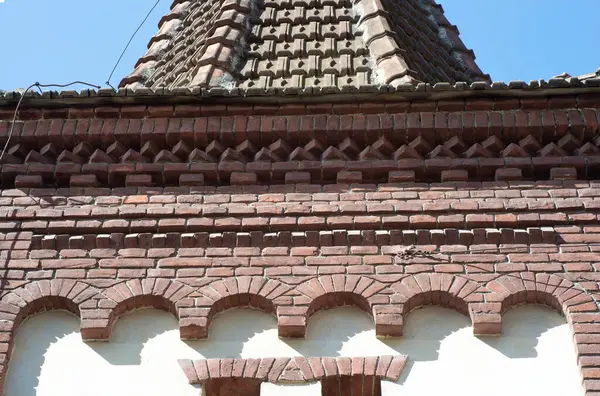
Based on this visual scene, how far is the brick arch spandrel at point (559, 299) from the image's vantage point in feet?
21.3

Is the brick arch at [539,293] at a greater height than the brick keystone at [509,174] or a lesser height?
lesser

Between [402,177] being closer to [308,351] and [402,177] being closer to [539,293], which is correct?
[539,293]

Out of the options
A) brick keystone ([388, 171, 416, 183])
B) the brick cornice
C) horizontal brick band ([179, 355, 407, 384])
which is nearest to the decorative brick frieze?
horizontal brick band ([179, 355, 407, 384])

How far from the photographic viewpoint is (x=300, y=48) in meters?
10.2

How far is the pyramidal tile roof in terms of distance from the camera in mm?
9633

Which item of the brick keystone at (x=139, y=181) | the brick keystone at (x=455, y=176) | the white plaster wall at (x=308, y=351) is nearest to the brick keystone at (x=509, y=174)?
the brick keystone at (x=455, y=176)

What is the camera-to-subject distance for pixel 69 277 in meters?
6.97

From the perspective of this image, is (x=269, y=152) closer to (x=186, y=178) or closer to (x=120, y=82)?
(x=186, y=178)

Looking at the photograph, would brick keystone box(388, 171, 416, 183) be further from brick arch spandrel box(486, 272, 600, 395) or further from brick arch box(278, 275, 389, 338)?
brick arch spandrel box(486, 272, 600, 395)

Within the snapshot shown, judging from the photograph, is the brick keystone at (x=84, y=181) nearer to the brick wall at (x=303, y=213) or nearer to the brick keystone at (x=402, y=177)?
the brick wall at (x=303, y=213)

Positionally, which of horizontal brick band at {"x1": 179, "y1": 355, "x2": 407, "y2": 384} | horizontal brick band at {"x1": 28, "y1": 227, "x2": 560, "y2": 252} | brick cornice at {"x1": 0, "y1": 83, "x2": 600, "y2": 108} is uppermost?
brick cornice at {"x1": 0, "y1": 83, "x2": 600, "y2": 108}

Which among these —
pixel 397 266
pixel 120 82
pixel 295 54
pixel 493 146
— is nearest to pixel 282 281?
pixel 397 266

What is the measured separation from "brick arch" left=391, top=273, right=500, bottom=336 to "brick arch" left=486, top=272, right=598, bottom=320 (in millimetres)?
81

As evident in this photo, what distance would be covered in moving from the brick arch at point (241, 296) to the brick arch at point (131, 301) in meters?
0.12
